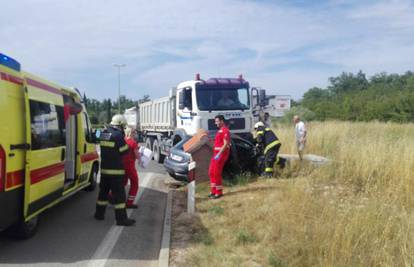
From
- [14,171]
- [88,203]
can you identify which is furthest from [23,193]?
[88,203]

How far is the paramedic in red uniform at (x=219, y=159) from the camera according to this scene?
8.62m

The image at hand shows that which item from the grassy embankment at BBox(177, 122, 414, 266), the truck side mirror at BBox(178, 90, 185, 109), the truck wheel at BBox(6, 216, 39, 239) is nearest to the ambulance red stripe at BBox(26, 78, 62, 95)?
the truck wheel at BBox(6, 216, 39, 239)

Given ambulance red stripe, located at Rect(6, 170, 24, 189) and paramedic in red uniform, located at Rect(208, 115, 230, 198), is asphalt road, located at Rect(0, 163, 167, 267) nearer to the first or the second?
ambulance red stripe, located at Rect(6, 170, 24, 189)

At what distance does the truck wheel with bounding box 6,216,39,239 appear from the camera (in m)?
5.59

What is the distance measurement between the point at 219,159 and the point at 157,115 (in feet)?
29.1

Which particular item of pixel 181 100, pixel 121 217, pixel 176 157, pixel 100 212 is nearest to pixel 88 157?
pixel 100 212

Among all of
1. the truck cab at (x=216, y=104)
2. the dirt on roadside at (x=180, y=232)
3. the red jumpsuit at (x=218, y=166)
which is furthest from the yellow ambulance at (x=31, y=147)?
the truck cab at (x=216, y=104)

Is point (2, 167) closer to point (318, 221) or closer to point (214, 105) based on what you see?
point (318, 221)

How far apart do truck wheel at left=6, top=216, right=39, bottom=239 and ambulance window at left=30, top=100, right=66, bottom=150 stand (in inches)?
42.7

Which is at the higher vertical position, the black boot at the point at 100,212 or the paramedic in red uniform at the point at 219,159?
the paramedic in red uniform at the point at 219,159

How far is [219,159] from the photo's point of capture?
28.8 feet

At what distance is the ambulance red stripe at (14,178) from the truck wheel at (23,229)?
771 mm

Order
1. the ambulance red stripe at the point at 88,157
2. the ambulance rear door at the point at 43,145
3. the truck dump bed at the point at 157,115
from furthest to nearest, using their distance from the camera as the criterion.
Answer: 1. the truck dump bed at the point at 157,115
2. the ambulance red stripe at the point at 88,157
3. the ambulance rear door at the point at 43,145

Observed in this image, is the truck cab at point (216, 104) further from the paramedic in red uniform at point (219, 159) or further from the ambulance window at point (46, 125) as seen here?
the ambulance window at point (46, 125)
